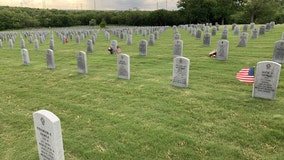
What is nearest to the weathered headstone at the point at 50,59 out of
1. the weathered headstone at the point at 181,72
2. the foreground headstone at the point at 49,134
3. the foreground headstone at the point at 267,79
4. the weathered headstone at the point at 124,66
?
the weathered headstone at the point at 124,66

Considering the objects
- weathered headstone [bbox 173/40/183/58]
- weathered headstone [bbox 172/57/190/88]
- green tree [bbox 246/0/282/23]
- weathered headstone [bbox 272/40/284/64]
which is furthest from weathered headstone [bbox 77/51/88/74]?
green tree [bbox 246/0/282/23]

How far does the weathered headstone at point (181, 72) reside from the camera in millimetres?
6969

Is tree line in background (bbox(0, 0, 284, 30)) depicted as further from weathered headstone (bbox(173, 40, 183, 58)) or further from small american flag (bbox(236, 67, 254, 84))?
small american flag (bbox(236, 67, 254, 84))

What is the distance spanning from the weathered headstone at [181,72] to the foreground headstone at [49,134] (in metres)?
4.55

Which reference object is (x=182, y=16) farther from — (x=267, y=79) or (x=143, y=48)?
(x=267, y=79)

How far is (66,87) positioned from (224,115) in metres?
5.28

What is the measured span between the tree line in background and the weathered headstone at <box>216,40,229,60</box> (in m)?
39.0

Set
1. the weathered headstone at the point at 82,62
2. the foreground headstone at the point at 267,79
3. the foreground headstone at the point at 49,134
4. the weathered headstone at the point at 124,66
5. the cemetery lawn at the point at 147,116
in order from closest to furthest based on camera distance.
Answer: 1. the foreground headstone at the point at 49,134
2. the cemetery lawn at the point at 147,116
3. the foreground headstone at the point at 267,79
4. the weathered headstone at the point at 124,66
5. the weathered headstone at the point at 82,62

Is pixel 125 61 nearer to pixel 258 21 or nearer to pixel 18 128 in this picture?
pixel 18 128

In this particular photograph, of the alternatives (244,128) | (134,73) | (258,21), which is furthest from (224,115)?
(258,21)

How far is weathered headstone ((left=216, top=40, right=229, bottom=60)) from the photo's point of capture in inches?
399

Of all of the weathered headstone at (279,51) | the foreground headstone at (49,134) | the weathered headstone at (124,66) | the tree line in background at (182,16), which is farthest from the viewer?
the tree line in background at (182,16)

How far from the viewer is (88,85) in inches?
315

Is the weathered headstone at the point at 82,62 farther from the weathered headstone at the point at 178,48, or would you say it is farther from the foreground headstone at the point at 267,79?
the foreground headstone at the point at 267,79
